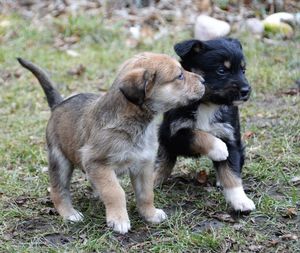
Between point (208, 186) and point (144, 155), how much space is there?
1.27 m

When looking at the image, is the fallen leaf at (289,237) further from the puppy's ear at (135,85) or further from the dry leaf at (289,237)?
the puppy's ear at (135,85)

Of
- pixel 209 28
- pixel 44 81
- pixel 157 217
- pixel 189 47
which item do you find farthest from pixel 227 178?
pixel 209 28

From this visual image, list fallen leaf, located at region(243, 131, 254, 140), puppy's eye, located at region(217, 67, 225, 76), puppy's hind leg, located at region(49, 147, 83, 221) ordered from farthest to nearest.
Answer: fallen leaf, located at region(243, 131, 254, 140)
puppy's hind leg, located at region(49, 147, 83, 221)
puppy's eye, located at region(217, 67, 225, 76)

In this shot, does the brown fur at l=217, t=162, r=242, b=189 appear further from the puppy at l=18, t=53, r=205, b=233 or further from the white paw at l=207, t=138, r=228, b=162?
the puppy at l=18, t=53, r=205, b=233

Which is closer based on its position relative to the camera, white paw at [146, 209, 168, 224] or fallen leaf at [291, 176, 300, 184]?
white paw at [146, 209, 168, 224]

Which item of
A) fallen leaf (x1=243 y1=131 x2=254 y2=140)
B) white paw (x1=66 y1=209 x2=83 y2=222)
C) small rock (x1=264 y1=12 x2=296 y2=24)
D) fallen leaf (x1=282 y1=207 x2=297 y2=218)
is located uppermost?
fallen leaf (x1=282 y1=207 x2=297 y2=218)

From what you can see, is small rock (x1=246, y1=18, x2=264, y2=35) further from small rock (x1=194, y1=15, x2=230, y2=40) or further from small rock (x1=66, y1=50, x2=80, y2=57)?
small rock (x1=66, y1=50, x2=80, y2=57)

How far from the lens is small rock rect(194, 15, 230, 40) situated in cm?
1062

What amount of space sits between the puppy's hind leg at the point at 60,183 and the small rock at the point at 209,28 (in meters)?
5.80

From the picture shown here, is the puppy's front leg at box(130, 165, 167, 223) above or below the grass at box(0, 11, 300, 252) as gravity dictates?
above

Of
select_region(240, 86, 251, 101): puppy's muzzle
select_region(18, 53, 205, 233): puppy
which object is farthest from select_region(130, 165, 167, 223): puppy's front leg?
select_region(240, 86, 251, 101): puppy's muzzle

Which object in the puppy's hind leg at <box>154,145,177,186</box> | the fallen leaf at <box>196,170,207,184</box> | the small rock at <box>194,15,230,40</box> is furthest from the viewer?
the small rock at <box>194,15,230,40</box>

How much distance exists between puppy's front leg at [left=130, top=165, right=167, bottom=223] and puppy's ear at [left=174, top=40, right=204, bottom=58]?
39.1 inches

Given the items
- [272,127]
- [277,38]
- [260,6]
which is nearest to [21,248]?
[272,127]
